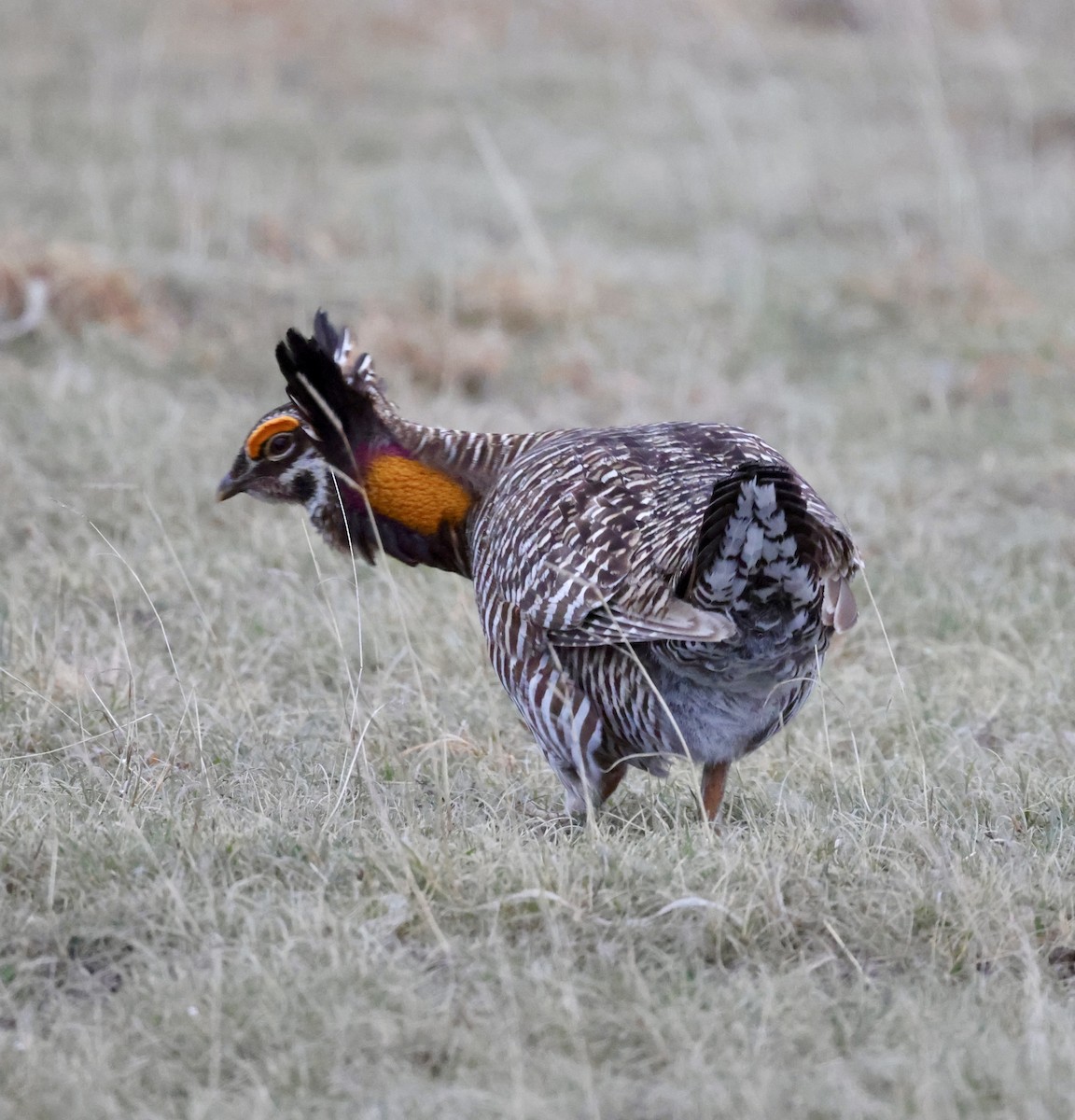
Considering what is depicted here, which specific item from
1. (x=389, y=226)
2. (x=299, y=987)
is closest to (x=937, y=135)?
(x=389, y=226)

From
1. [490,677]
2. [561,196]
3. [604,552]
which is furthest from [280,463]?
[561,196]

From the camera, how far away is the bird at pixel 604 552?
3160 millimetres

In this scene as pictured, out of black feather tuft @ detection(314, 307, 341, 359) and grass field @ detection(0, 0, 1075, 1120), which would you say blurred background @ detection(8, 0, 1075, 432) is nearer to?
grass field @ detection(0, 0, 1075, 1120)

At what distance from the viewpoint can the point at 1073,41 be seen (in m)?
18.4

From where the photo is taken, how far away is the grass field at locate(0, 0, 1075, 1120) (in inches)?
103

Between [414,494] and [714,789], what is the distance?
105 centimetres

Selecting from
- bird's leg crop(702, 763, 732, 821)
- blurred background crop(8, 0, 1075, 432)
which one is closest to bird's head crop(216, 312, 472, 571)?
bird's leg crop(702, 763, 732, 821)

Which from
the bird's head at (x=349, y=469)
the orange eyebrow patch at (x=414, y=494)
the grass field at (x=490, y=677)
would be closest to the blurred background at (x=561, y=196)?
the grass field at (x=490, y=677)

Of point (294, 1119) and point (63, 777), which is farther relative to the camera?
point (63, 777)

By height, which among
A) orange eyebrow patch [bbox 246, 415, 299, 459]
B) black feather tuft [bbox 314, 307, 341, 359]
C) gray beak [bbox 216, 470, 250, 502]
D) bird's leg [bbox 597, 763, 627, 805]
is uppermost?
black feather tuft [bbox 314, 307, 341, 359]

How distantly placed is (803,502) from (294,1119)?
1.41 meters

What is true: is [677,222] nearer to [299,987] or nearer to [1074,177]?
[1074,177]

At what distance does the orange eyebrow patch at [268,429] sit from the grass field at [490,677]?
427mm

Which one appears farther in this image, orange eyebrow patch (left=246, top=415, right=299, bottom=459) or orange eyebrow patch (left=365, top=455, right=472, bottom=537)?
orange eyebrow patch (left=246, top=415, right=299, bottom=459)
